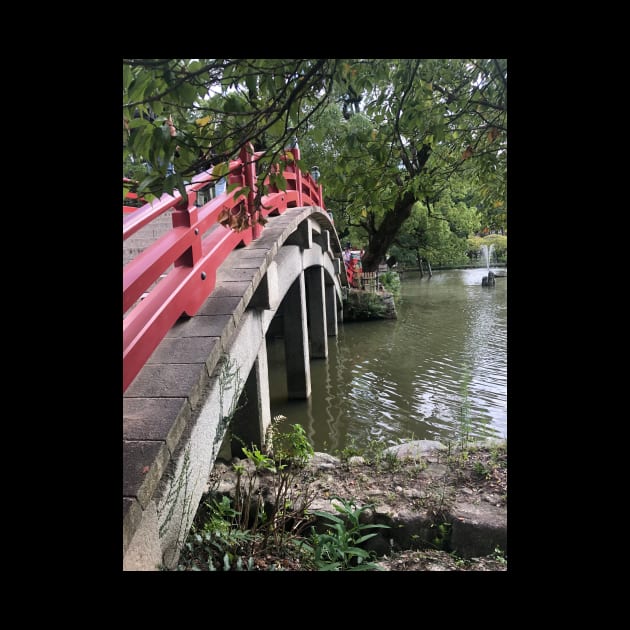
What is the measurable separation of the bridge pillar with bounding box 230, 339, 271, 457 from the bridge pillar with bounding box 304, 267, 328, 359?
5.66 meters

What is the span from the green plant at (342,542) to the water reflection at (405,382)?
2637 millimetres

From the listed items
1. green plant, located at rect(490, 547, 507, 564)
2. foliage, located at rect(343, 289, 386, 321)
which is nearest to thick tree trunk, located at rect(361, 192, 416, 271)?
foliage, located at rect(343, 289, 386, 321)

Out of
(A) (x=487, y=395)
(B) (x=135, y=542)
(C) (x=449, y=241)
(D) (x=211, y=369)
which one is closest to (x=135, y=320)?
(D) (x=211, y=369)

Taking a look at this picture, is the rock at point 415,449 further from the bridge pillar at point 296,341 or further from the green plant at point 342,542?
the bridge pillar at point 296,341

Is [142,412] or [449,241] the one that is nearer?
[142,412]

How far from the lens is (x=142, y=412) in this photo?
2.63 meters

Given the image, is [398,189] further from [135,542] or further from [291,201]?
[291,201]

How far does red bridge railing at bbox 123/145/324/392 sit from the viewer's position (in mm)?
2797

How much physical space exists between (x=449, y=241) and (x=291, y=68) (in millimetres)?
20917

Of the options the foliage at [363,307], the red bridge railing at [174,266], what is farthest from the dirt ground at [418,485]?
the foliage at [363,307]

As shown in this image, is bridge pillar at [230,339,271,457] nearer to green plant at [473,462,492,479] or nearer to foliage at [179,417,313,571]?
foliage at [179,417,313,571]

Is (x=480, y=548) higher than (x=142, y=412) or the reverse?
the reverse

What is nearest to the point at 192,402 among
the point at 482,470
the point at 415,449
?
the point at 482,470

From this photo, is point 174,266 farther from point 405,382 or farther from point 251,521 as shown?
point 405,382
